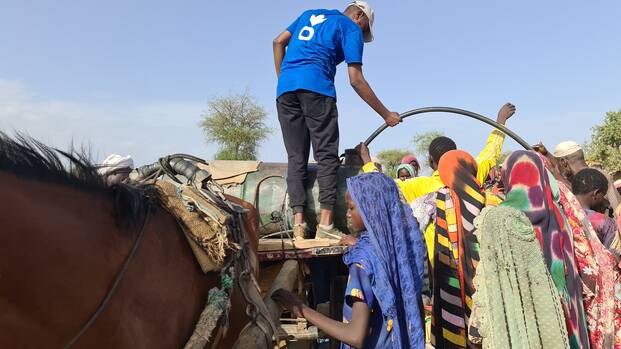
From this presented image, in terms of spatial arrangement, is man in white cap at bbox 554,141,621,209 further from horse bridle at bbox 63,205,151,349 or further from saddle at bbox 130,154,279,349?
horse bridle at bbox 63,205,151,349

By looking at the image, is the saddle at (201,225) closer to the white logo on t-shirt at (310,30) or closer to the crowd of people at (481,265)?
the crowd of people at (481,265)

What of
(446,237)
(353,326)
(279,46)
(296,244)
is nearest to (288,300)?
(353,326)

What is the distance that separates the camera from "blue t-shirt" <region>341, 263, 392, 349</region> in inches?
84.0

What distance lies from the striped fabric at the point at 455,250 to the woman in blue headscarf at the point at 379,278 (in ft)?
3.14

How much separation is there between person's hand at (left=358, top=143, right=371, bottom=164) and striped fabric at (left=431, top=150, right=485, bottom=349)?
0.53 m

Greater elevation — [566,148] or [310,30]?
[310,30]

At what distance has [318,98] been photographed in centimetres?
340

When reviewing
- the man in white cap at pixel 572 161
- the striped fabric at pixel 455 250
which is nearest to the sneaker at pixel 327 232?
the striped fabric at pixel 455 250

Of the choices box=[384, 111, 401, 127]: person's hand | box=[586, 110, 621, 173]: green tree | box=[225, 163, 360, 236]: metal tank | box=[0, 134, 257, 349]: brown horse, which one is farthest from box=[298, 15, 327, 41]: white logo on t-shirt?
box=[586, 110, 621, 173]: green tree

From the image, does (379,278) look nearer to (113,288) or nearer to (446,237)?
(113,288)

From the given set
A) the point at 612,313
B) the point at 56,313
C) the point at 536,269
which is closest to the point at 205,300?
the point at 56,313

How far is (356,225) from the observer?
2389 mm

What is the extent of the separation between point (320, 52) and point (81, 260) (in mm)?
2389

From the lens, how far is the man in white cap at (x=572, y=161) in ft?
16.1
